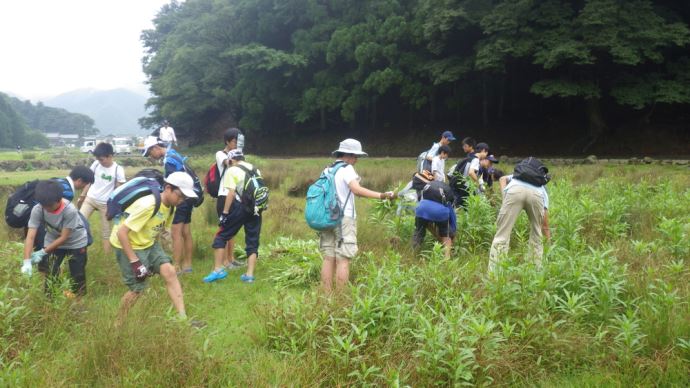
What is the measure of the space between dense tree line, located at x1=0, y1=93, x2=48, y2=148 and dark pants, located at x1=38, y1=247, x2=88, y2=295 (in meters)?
70.8

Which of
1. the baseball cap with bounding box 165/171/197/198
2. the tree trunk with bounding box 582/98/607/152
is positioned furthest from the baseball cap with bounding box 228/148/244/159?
the tree trunk with bounding box 582/98/607/152

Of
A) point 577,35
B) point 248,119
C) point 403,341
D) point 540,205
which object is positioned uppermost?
point 577,35

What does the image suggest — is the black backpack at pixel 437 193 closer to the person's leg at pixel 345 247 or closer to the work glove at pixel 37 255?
the person's leg at pixel 345 247

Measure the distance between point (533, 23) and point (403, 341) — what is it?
20471 mm

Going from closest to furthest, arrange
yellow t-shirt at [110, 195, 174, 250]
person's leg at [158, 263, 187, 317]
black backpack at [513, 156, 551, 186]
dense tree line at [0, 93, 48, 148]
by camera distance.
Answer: yellow t-shirt at [110, 195, 174, 250], person's leg at [158, 263, 187, 317], black backpack at [513, 156, 551, 186], dense tree line at [0, 93, 48, 148]

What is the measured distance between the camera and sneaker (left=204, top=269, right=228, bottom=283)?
589 centimetres

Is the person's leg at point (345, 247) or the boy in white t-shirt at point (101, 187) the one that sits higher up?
the boy in white t-shirt at point (101, 187)

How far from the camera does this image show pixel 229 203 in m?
5.84

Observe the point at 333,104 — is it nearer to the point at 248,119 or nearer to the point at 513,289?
the point at 248,119

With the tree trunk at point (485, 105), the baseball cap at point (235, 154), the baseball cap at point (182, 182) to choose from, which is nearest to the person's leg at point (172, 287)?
the baseball cap at point (182, 182)

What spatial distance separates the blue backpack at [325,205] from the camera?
4.85m

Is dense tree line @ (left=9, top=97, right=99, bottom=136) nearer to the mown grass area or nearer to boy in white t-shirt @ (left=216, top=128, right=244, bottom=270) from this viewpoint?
boy in white t-shirt @ (left=216, top=128, right=244, bottom=270)

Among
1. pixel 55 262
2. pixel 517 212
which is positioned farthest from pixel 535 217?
pixel 55 262

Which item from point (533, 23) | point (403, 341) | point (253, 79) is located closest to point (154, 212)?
point (403, 341)
